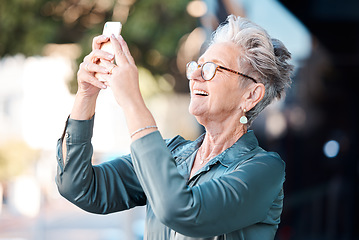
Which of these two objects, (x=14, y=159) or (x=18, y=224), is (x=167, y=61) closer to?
(x=18, y=224)

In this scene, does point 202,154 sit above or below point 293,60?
below

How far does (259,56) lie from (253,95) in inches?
4.3

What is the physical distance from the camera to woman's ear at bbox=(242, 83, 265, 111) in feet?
5.11

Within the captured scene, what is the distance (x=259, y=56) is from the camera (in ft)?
4.99

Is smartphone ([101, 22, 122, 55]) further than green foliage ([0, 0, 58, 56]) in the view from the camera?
No

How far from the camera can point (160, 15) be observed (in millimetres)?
5324

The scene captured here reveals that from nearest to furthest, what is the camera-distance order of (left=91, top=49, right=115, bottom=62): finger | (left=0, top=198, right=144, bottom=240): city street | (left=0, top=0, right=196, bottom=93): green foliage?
(left=91, top=49, right=115, bottom=62): finger
(left=0, top=0, right=196, bottom=93): green foliage
(left=0, top=198, right=144, bottom=240): city street

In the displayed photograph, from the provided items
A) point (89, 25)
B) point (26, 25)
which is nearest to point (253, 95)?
point (26, 25)

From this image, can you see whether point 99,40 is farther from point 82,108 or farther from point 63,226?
point 63,226

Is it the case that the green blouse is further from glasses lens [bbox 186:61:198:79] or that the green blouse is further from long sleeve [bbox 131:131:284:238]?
glasses lens [bbox 186:61:198:79]

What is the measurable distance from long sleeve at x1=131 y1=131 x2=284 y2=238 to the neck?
0.82ft

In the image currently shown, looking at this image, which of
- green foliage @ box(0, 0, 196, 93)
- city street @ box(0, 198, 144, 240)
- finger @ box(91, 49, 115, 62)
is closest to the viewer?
finger @ box(91, 49, 115, 62)

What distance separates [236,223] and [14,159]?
9.81 meters

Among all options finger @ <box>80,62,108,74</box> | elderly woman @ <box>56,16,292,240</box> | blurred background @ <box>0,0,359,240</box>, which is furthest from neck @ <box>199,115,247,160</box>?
blurred background @ <box>0,0,359,240</box>
